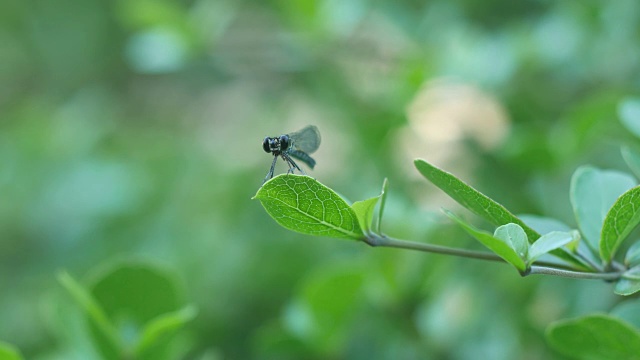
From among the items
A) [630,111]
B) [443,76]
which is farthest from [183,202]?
[630,111]

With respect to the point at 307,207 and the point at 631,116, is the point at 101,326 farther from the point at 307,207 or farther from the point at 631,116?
the point at 631,116

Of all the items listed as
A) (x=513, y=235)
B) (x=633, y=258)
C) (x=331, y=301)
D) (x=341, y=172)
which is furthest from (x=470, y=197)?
(x=341, y=172)

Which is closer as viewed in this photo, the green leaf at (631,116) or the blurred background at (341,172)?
the green leaf at (631,116)

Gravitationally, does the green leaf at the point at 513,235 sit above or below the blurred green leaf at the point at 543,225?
below

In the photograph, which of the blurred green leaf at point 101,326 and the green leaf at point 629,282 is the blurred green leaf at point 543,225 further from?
the blurred green leaf at point 101,326

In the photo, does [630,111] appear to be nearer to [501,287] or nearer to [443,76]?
[501,287]

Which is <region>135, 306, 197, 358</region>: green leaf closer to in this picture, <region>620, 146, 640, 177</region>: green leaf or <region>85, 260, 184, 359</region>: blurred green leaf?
<region>85, 260, 184, 359</region>: blurred green leaf

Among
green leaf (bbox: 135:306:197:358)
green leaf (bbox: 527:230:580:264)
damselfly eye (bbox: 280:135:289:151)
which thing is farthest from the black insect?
green leaf (bbox: 527:230:580:264)

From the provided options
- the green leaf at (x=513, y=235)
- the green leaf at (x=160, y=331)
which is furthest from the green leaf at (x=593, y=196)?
the green leaf at (x=160, y=331)
